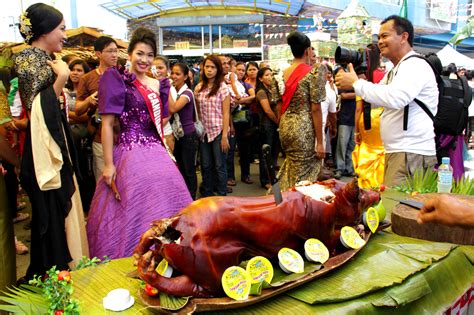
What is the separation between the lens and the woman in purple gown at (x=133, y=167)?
2.32 meters

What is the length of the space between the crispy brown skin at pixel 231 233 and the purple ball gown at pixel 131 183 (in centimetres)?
110

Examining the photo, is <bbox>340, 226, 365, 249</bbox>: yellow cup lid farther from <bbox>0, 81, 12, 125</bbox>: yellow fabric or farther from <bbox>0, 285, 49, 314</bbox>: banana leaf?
<bbox>0, 81, 12, 125</bbox>: yellow fabric

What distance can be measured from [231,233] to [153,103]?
160 cm

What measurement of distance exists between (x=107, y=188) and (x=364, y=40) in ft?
30.5

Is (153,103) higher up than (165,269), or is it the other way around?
(153,103)

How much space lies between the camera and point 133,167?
244 centimetres

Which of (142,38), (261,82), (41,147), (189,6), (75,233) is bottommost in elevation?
(75,233)

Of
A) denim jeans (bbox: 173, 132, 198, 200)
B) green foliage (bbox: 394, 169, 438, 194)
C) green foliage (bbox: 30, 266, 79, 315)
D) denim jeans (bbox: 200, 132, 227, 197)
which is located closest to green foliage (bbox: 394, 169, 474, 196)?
green foliage (bbox: 394, 169, 438, 194)

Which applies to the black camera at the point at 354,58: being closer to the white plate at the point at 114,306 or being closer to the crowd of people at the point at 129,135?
the crowd of people at the point at 129,135

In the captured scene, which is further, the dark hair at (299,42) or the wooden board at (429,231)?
the dark hair at (299,42)

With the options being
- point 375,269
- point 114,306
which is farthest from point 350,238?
point 114,306

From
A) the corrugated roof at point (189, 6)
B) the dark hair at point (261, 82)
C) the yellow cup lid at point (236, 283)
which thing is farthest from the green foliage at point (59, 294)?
the corrugated roof at point (189, 6)

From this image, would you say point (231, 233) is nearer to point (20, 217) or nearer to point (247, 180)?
point (20, 217)

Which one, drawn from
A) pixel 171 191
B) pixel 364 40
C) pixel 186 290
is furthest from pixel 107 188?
pixel 364 40
